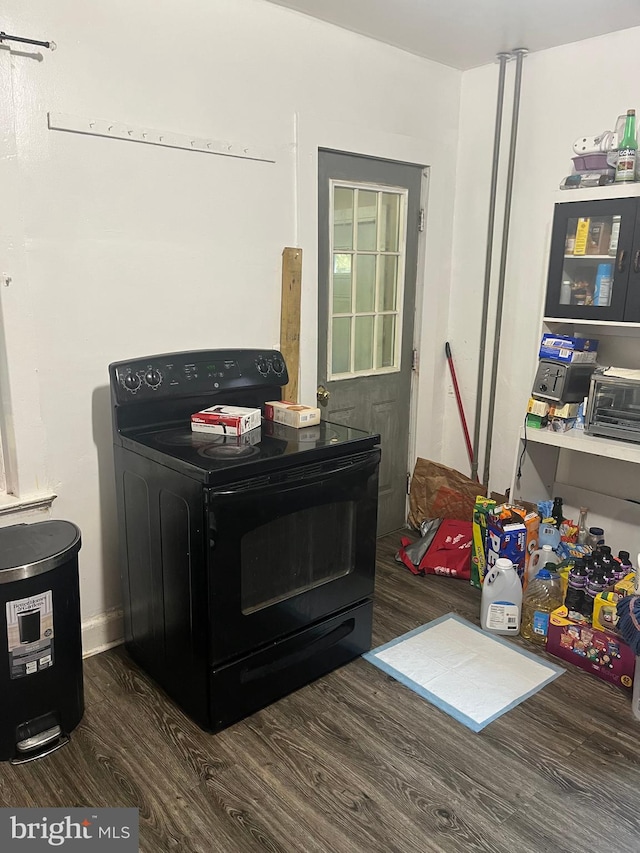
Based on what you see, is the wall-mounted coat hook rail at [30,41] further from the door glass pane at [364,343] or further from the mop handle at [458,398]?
the mop handle at [458,398]

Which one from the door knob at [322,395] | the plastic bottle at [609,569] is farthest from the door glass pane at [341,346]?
the plastic bottle at [609,569]

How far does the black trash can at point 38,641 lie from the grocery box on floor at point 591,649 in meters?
1.74

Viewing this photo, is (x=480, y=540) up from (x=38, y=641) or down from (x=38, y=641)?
down

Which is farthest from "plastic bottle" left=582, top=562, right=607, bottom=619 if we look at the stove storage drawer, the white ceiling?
the white ceiling

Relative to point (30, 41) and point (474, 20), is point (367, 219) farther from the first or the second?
point (30, 41)

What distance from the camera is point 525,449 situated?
3164mm

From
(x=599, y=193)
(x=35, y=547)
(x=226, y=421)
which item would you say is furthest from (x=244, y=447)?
(x=599, y=193)

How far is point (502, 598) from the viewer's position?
8.68 feet

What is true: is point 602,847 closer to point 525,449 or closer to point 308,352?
point 525,449

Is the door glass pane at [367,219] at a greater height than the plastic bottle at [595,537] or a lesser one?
greater

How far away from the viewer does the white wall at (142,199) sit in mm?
2117

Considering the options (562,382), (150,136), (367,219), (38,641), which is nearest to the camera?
(38,641)

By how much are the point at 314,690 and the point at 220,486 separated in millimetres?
912

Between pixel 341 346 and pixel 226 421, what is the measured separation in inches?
45.6
